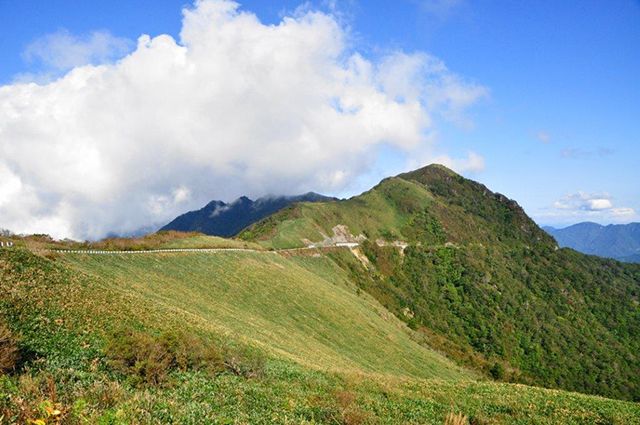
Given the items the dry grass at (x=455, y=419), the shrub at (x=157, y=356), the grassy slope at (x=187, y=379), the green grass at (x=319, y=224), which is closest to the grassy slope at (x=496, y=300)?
the green grass at (x=319, y=224)

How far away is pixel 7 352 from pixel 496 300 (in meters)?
167

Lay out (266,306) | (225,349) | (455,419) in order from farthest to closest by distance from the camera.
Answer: (266,306) < (225,349) < (455,419)

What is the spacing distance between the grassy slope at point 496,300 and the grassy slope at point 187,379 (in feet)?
198

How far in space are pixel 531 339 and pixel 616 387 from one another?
2682cm

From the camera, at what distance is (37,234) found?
158 feet

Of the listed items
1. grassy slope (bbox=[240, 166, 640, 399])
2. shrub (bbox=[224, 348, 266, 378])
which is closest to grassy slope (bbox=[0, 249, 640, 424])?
shrub (bbox=[224, 348, 266, 378])

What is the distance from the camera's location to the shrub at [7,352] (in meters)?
14.1

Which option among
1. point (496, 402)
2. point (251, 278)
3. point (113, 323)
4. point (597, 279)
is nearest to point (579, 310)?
point (597, 279)

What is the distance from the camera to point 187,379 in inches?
696

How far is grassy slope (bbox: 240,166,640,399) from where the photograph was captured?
126188 mm

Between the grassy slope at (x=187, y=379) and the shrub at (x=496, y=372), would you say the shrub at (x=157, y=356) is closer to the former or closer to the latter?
the grassy slope at (x=187, y=379)

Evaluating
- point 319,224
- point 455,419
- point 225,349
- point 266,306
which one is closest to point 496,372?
point 266,306

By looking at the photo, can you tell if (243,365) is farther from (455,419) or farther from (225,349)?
(455,419)

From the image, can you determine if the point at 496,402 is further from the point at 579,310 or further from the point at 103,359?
the point at 579,310
